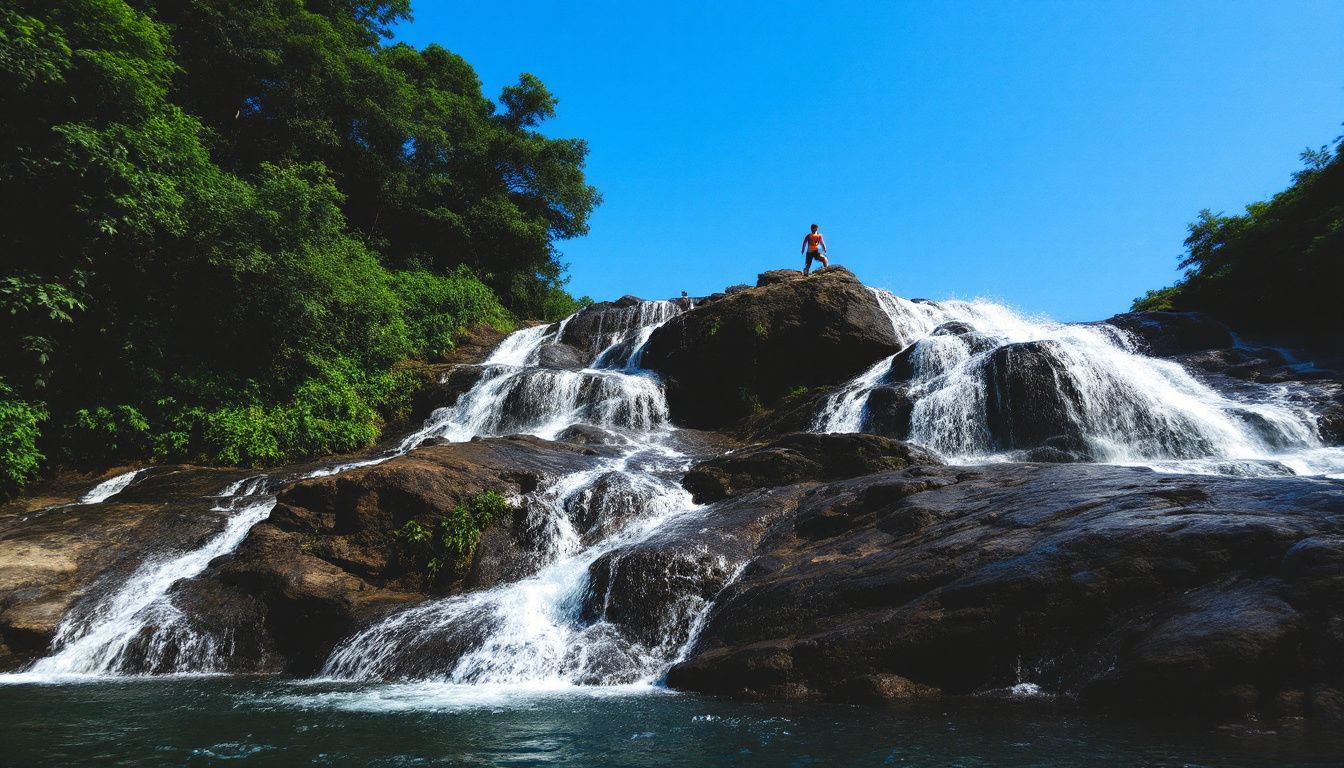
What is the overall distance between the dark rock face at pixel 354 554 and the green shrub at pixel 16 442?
19.3 ft

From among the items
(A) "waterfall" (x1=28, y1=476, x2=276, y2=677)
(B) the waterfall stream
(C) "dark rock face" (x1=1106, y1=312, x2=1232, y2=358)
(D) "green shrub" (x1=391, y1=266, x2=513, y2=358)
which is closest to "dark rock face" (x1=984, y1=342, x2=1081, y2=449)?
(B) the waterfall stream

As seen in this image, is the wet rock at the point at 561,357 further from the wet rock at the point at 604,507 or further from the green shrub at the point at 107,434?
the wet rock at the point at 604,507

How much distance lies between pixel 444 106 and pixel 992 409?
101ft

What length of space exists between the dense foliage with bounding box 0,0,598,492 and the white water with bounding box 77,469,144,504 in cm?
110

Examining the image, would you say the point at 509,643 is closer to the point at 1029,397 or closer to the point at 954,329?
the point at 1029,397

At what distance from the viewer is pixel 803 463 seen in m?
12.1

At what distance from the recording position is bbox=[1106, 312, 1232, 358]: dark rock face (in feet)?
57.3

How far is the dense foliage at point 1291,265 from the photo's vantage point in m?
17.3

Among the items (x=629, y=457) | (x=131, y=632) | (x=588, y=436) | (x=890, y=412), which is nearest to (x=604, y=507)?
(x=629, y=457)

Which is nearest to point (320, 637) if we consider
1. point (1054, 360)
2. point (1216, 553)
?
point (1216, 553)

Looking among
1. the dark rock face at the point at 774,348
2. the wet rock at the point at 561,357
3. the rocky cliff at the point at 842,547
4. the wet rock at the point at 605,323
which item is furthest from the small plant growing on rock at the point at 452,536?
the wet rock at the point at 605,323

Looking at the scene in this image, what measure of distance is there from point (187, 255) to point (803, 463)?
613 inches

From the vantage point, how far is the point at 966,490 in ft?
30.1

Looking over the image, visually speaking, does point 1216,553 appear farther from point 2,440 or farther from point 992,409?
point 2,440
